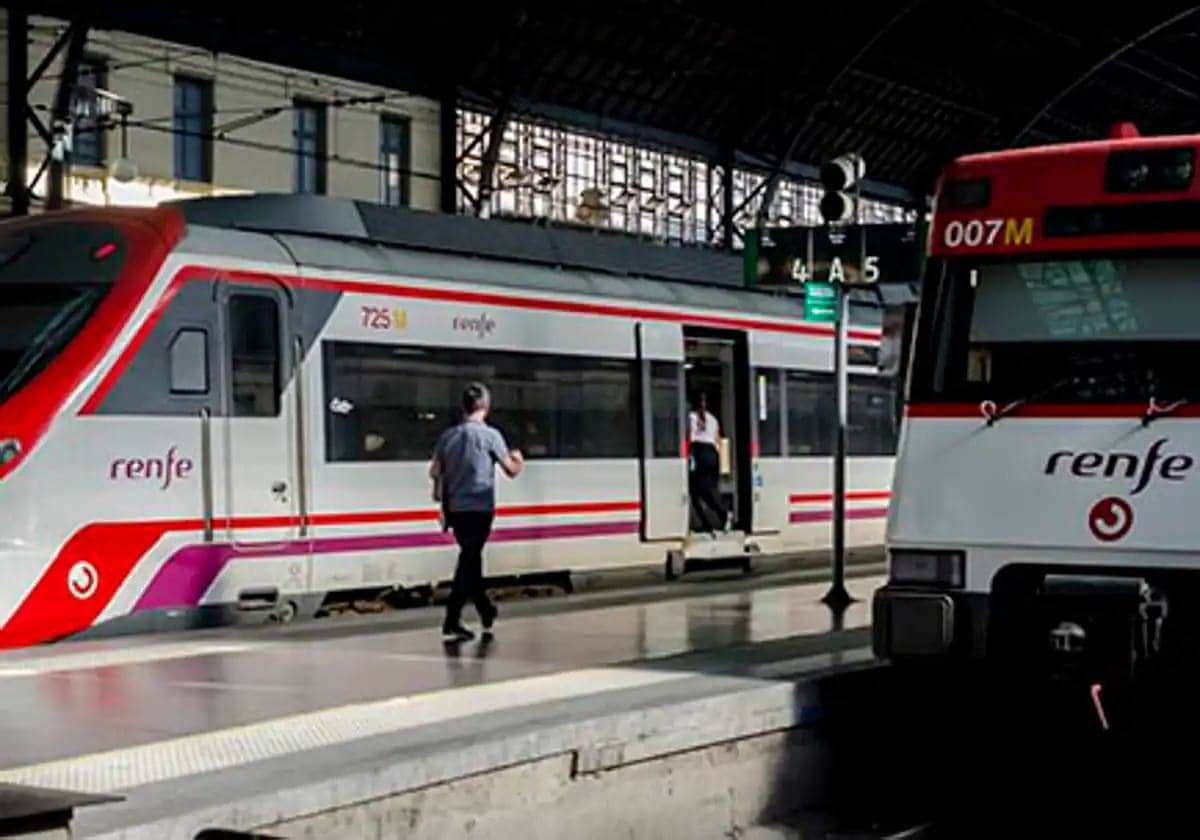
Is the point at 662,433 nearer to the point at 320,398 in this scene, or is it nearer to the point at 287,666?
the point at 320,398

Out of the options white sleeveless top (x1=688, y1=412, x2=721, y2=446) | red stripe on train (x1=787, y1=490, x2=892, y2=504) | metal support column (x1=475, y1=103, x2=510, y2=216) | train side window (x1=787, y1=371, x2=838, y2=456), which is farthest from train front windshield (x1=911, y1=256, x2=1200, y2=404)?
metal support column (x1=475, y1=103, x2=510, y2=216)

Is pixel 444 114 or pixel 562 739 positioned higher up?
pixel 444 114

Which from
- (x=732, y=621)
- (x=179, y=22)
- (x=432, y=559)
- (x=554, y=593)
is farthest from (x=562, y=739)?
(x=179, y=22)

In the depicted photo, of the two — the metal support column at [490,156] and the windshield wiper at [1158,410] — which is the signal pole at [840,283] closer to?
the windshield wiper at [1158,410]

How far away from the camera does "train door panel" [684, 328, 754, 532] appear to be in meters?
20.7

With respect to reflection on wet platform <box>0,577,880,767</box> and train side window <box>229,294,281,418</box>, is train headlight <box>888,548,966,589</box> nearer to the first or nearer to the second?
reflection on wet platform <box>0,577,880,767</box>

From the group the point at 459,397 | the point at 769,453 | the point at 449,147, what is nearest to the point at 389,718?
the point at 459,397

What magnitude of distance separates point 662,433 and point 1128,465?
1063cm

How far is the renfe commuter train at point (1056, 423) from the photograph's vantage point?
8.76m

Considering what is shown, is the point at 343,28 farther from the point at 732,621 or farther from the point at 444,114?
the point at 732,621

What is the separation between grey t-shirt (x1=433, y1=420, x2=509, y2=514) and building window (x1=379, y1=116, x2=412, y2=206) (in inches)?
1113

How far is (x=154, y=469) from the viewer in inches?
543

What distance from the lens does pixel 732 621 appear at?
13617 millimetres

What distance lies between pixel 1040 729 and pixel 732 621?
13.9 feet
